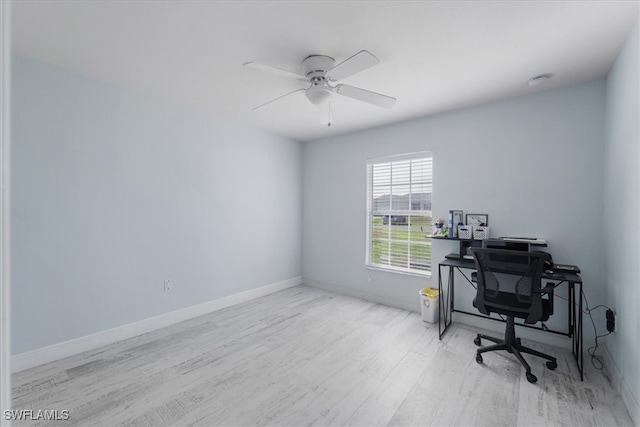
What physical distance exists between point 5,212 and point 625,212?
323 centimetres

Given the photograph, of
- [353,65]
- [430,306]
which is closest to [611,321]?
[430,306]

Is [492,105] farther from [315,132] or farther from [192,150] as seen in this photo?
[192,150]

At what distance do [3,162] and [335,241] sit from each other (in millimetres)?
4252

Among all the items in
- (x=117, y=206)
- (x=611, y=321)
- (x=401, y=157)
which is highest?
(x=401, y=157)

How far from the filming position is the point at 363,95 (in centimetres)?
247

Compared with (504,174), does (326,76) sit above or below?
above

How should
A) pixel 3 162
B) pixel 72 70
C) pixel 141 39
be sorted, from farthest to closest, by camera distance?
pixel 72 70
pixel 141 39
pixel 3 162

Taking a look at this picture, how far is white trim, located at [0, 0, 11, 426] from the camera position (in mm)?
600

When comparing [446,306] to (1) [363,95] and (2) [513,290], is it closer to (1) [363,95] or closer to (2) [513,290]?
(2) [513,290]

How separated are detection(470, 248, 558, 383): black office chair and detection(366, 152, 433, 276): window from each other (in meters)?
1.22

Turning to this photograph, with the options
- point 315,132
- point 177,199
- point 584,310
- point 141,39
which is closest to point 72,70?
point 141,39

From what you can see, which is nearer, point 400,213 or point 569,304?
point 569,304

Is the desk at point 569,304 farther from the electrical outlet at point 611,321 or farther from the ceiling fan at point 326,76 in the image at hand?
the ceiling fan at point 326,76

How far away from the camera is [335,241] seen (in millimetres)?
4727
